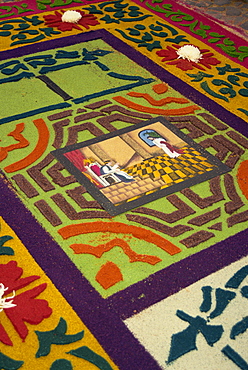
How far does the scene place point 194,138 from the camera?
3.43 m

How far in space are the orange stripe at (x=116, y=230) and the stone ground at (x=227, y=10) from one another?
2.80 metres

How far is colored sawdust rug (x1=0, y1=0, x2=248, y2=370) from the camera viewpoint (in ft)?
7.41

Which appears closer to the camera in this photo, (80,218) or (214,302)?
(214,302)

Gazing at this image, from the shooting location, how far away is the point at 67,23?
184 inches

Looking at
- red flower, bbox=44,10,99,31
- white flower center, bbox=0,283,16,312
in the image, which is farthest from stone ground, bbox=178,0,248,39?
white flower center, bbox=0,283,16,312

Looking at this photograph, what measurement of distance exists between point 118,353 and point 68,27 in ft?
10.7

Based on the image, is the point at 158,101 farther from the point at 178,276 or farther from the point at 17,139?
the point at 178,276

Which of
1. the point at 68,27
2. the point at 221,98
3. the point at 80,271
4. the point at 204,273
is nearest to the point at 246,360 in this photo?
the point at 204,273

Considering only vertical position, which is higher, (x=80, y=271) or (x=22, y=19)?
(x=22, y=19)

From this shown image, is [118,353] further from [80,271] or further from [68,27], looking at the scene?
[68,27]

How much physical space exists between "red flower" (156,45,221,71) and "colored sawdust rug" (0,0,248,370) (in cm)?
2

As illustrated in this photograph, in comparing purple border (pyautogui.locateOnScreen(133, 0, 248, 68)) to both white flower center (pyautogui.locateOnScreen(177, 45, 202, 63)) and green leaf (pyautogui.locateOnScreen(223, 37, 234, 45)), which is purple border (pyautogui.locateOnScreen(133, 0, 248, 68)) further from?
white flower center (pyautogui.locateOnScreen(177, 45, 202, 63))

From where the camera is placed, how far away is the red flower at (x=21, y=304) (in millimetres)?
2254

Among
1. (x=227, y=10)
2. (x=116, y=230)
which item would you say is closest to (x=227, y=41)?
(x=227, y=10)
